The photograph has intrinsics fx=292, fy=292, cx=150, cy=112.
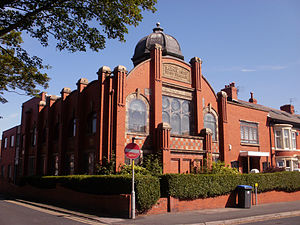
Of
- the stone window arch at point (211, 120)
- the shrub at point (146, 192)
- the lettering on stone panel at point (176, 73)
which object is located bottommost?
the shrub at point (146, 192)

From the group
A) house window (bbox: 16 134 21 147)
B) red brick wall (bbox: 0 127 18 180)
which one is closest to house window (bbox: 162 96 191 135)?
house window (bbox: 16 134 21 147)

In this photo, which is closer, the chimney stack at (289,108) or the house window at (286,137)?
the house window at (286,137)

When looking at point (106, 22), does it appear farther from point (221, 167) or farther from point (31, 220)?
point (221, 167)

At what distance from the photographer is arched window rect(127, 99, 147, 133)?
18344mm

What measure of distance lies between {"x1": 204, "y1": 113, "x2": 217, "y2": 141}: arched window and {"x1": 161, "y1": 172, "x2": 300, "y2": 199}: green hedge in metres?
5.05

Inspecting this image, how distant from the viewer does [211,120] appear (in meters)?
22.8

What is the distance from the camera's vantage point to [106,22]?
35.1 feet

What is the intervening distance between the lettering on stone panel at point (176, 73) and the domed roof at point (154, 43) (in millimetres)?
1786

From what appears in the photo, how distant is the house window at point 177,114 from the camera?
66.2 feet

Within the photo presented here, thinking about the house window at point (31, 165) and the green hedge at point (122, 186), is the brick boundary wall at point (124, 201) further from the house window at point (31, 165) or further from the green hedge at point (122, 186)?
the house window at point (31, 165)

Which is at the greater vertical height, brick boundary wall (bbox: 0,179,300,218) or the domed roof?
the domed roof

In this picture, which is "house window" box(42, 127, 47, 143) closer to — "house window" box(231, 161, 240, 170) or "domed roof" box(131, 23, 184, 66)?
"domed roof" box(131, 23, 184, 66)

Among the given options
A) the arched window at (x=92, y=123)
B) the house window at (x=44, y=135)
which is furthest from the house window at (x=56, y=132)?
the arched window at (x=92, y=123)

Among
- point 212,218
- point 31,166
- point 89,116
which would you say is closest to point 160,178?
point 212,218
